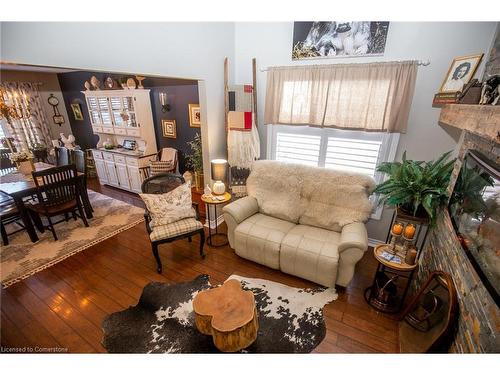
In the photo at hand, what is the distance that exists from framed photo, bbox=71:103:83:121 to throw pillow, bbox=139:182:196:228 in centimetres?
459

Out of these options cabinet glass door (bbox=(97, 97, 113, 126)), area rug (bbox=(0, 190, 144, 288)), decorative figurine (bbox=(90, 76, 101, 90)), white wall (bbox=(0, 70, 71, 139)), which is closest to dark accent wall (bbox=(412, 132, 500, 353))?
area rug (bbox=(0, 190, 144, 288))

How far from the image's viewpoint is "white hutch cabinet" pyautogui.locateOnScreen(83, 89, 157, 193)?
4301 millimetres

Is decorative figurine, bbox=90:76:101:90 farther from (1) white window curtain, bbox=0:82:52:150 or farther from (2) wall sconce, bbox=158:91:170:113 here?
(1) white window curtain, bbox=0:82:52:150

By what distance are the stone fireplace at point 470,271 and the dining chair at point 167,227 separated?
7.66ft

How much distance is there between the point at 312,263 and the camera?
7.50 feet

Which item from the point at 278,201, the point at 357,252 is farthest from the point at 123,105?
the point at 357,252

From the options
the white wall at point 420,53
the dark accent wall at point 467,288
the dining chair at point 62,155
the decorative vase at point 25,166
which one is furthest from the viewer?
the dining chair at point 62,155

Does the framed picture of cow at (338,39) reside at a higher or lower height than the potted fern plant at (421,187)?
higher

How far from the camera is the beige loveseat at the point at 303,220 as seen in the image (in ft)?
7.42

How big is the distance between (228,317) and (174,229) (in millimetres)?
1282

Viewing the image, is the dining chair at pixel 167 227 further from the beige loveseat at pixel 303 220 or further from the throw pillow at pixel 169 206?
the beige loveseat at pixel 303 220

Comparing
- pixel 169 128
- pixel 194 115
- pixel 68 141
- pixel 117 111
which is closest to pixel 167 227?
pixel 194 115

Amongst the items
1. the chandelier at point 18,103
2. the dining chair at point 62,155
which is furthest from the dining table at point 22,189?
the chandelier at point 18,103

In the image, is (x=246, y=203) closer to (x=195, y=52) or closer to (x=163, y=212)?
(x=163, y=212)
